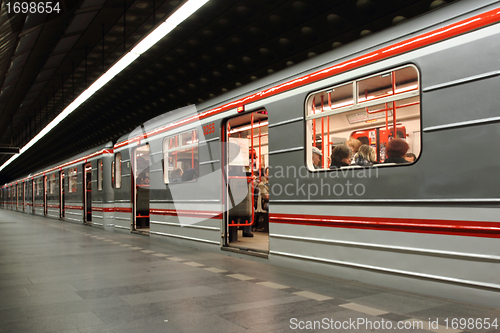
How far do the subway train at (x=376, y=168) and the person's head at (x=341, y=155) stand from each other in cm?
14

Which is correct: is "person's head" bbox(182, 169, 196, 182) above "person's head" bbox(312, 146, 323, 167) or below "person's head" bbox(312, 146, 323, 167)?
below

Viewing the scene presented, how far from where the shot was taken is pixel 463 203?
3.29 m

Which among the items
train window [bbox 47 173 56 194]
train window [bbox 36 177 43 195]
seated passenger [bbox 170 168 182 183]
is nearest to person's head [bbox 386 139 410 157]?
seated passenger [bbox 170 168 182 183]

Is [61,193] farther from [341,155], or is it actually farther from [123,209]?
[341,155]

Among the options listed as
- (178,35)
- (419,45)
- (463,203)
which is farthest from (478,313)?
(178,35)

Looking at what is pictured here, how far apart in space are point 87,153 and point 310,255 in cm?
1048

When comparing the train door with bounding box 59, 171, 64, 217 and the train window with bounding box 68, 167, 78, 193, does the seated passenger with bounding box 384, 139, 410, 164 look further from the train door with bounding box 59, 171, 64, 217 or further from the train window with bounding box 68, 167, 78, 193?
the train door with bounding box 59, 171, 64, 217

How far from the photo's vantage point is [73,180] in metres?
14.8

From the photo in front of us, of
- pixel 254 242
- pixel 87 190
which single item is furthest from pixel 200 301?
pixel 87 190

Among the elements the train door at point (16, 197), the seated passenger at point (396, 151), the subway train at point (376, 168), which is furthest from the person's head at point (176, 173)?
the train door at point (16, 197)

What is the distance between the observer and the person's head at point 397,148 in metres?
3.87

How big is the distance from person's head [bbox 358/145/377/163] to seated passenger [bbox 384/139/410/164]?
0.19 m

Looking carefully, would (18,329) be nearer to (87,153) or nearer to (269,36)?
(269,36)

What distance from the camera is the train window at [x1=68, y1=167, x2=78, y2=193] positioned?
14.4 m
